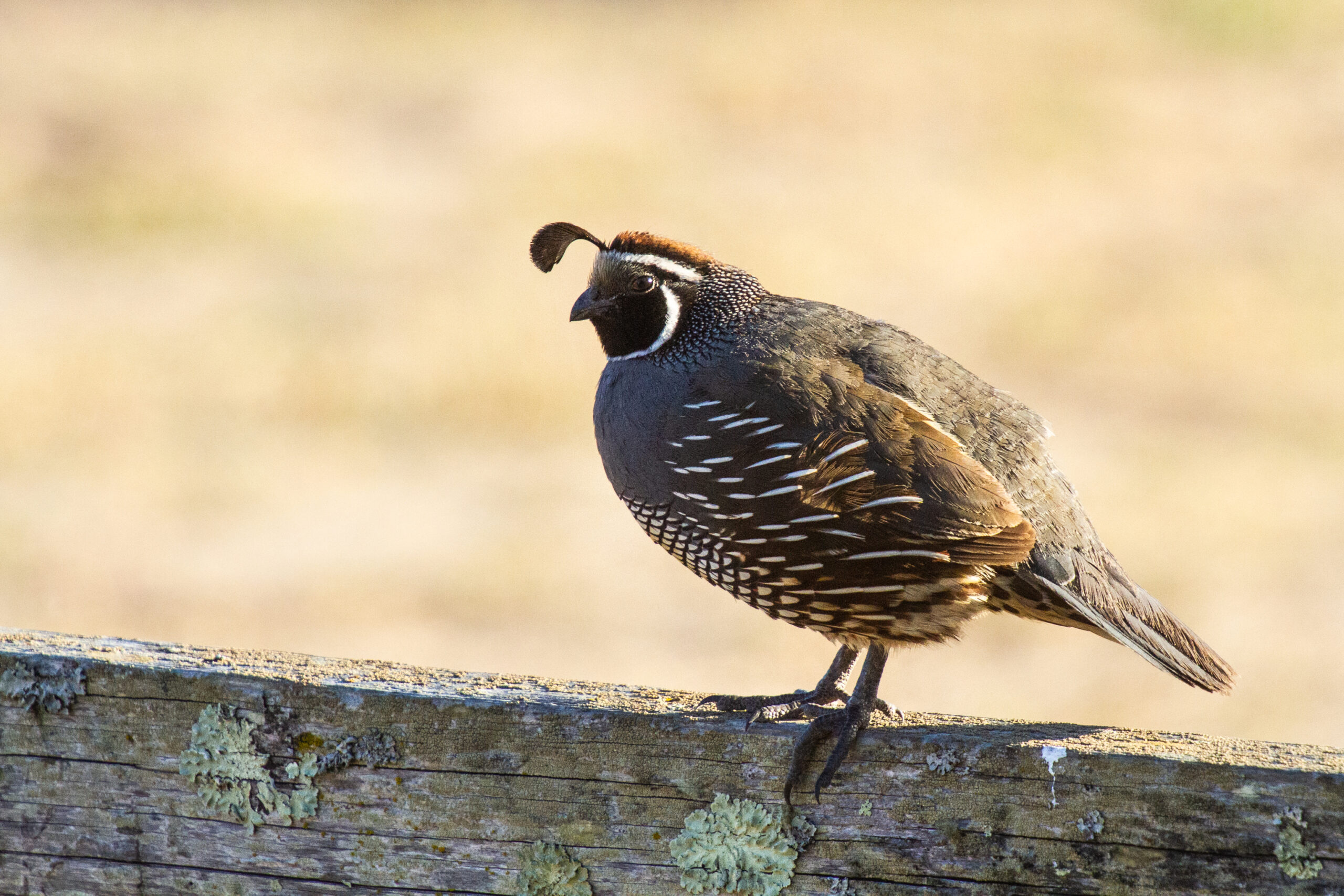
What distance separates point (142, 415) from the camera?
931cm

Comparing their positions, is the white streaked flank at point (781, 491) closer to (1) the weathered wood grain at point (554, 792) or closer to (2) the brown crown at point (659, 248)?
(1) the weathered wood grain at point (554, 792)

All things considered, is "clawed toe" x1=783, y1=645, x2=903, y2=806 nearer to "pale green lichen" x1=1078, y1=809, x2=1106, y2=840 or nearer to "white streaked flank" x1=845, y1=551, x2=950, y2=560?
"white streaked flank" x1=845, y1=551, x2=950, y2=560

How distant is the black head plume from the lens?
148 inches

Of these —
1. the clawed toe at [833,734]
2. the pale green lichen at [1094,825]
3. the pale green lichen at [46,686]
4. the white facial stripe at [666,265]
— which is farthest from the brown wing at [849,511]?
the pale green lichen at [46,686]

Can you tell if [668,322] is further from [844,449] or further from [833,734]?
[833,734]

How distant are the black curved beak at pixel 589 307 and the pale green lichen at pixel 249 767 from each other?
1518 millimetres

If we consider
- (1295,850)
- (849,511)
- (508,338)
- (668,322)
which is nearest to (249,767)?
(849,511)

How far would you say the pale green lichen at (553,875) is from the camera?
2.49 meters

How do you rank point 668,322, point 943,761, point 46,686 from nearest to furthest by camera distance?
point 943,761
point 46,686
point 668,322

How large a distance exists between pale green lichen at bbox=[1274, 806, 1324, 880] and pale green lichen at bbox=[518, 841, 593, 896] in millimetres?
1121

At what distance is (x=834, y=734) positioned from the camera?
8.54ft

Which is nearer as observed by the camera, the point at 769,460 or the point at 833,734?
the point at 833,734

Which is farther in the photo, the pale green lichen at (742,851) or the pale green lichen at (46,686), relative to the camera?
the pale green lichen at (46,686)

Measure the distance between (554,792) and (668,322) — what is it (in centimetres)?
153
